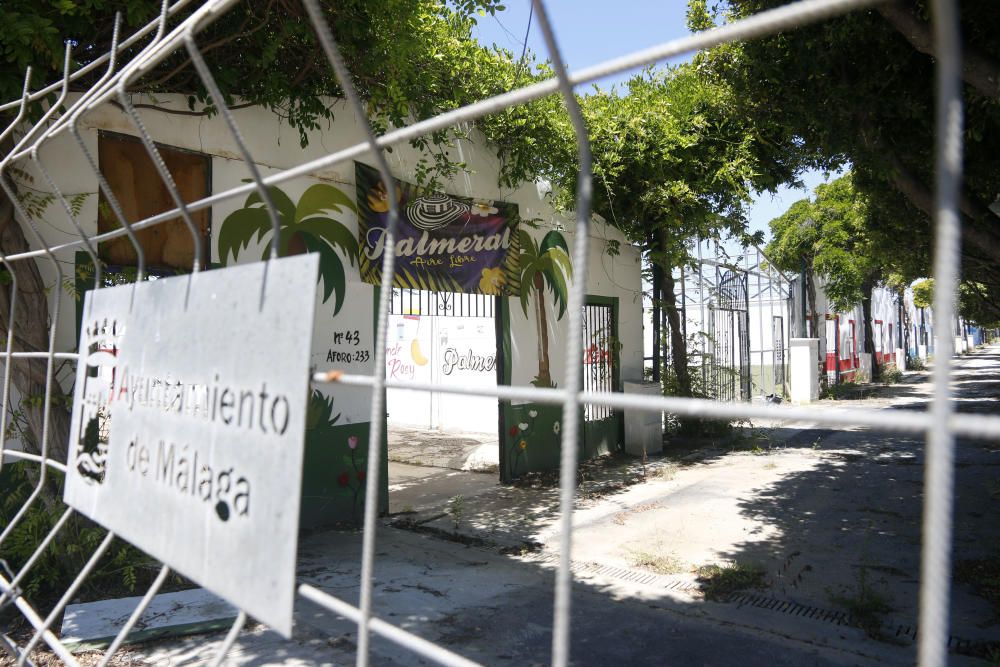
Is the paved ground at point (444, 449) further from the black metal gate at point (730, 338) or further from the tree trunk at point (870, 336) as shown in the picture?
the tree trunk at point (870, 336)

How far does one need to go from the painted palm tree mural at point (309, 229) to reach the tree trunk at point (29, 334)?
4.47 ft

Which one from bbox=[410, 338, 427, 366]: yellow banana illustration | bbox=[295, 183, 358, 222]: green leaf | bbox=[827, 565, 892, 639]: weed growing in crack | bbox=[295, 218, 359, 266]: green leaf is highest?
bbox=[295, 183, 358, 222]: green leaf

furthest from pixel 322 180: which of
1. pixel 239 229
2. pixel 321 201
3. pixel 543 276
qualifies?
pixel 543 276

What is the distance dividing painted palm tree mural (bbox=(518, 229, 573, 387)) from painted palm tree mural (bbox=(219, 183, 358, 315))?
105 inches

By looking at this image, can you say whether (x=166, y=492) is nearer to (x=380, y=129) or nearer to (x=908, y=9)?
(x=908, y=9)

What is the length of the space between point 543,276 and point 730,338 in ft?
18.7

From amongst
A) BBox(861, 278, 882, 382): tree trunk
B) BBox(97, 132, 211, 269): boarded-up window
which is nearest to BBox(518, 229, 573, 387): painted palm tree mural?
BBox(97, 132, 211, 269): boarded-up window

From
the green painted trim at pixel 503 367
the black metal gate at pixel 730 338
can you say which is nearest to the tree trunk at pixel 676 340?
the black metal gate at pixel 730 338

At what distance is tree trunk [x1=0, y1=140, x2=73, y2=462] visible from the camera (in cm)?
411

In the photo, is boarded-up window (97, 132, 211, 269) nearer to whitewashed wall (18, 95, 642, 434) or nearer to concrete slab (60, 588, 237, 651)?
whitewashed wall (18, 95, 642, 434)

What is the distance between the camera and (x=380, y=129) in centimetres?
617

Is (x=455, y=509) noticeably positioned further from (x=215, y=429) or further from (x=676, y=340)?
(x=676, y=340)

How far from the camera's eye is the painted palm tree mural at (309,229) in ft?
A: 17.9

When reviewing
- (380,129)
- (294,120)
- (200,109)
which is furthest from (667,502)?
(200,109)
